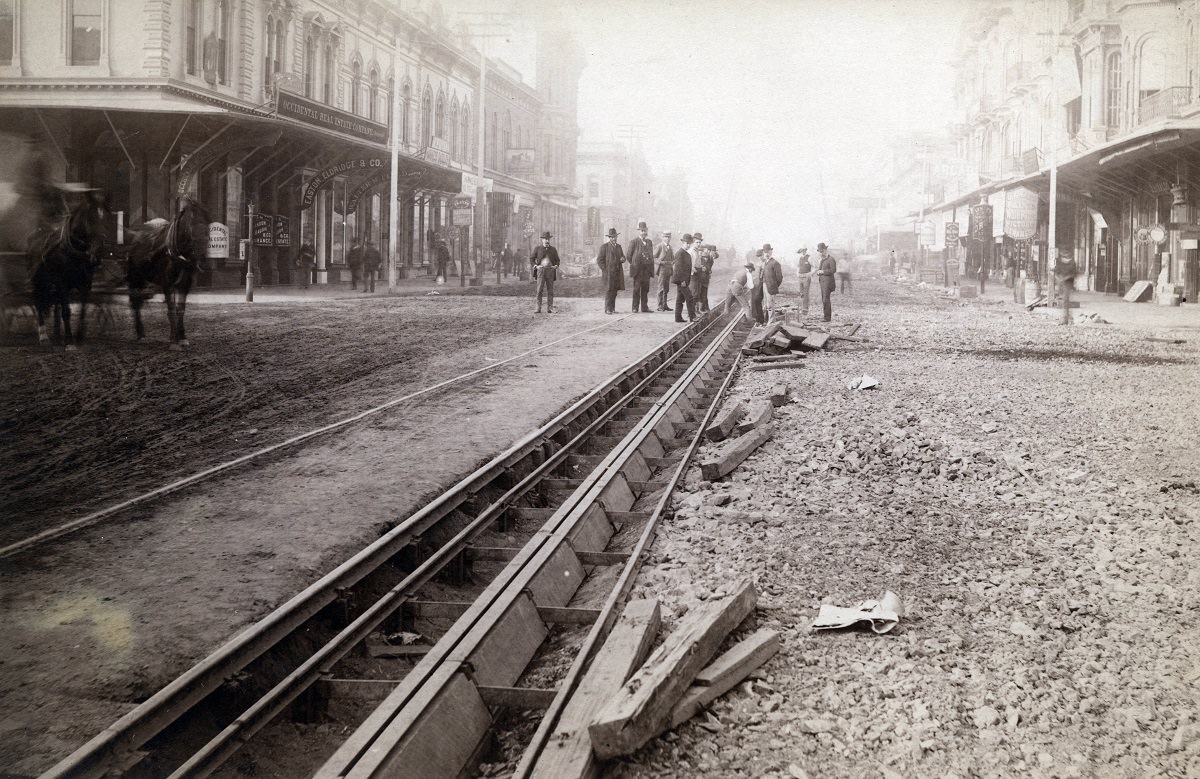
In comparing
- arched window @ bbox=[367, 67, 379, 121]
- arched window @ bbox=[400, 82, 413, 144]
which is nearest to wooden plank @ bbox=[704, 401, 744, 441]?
arched window @ bbox=[367, 67, 379, 121]

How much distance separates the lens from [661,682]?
3.27 m

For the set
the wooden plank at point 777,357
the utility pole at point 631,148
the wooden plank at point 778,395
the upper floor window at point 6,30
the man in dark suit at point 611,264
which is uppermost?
the utility pole at point 631,148

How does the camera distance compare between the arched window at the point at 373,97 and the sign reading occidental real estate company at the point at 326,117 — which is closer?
the sign reading occidental real estate company at the point at 326,117

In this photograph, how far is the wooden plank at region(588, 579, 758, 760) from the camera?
304 cm

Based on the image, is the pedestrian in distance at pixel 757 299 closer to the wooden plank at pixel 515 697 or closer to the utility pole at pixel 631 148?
the wooden plank at pixel 515 697

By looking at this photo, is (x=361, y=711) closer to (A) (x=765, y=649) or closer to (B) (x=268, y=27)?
(A) (x=765, y=649)

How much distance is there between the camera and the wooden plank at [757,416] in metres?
9.05

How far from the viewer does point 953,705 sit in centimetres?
360

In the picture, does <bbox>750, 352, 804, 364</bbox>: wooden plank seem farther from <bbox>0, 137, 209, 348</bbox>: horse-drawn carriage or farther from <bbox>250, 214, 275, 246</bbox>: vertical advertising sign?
<bbox>250, 214, 275, 246</bbox>: vertical advertising sign

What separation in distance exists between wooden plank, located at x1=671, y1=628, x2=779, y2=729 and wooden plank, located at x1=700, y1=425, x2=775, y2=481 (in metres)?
3.14

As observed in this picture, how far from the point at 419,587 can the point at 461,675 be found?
1.30 metres

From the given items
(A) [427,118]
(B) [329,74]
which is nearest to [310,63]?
(B) [329,74]

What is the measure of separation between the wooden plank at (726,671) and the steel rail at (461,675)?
2.19ft

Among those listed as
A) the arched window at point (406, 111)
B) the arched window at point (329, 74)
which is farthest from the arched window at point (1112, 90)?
the arched window at point (329, 74)
